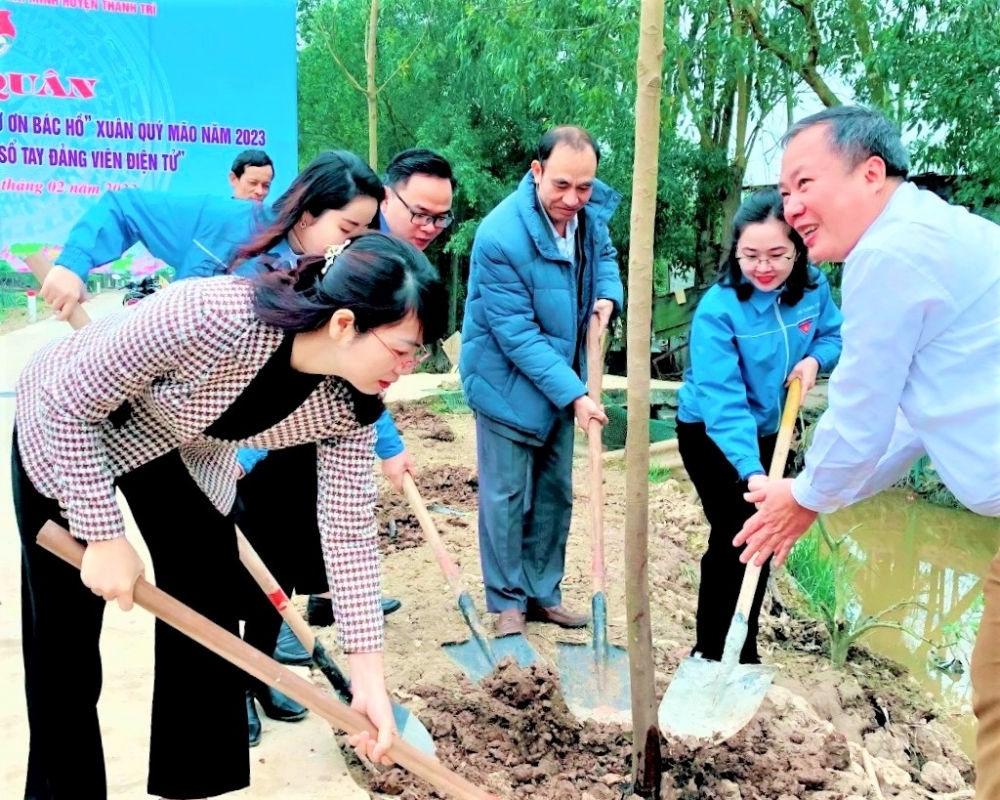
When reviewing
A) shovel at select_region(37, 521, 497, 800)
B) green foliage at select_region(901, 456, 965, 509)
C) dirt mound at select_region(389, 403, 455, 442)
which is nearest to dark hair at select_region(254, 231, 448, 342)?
shovel at select_region(37, 521, 497, 800)

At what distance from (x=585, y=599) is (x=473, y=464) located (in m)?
2.41

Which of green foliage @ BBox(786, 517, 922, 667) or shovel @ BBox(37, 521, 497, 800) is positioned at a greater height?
shovel @ BBox(37, 521, 497, 800)

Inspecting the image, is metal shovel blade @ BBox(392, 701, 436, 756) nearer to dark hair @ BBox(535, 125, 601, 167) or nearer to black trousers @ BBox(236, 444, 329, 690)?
black trousers @ BBox(236, 444, 329, 690)

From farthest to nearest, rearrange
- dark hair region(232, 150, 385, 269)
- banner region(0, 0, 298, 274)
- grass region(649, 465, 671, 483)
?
grass region(649, 465, 671, 483) < banner region(0, 0, 298, 274) < dark hair region(232, 150, 385, 269)

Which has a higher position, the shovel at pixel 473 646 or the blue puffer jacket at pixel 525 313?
the blue puffer jacket at pixel 525 313

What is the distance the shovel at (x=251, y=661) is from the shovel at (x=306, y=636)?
414mm

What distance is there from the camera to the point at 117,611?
3.39 m

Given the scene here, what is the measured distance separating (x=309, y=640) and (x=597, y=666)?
1.02 m

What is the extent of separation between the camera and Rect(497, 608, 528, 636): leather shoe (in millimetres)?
3369

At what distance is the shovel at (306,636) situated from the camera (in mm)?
2332

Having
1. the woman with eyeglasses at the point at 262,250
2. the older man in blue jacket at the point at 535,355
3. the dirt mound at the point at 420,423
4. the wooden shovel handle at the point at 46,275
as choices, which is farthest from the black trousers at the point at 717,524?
the dirt mound at the point at 420,423

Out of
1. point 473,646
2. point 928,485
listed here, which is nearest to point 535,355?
point 473,646

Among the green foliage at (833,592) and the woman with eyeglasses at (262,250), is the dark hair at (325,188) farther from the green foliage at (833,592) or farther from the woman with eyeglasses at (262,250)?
the green foliage at (833,592)

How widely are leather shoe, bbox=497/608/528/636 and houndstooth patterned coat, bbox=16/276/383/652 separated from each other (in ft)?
4.85
